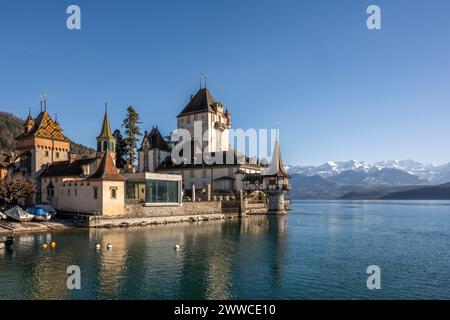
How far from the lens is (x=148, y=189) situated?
57.8 meters

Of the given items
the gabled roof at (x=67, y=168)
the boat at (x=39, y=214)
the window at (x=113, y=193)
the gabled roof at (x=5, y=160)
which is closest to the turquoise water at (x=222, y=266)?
the window at (x=113, y=193)

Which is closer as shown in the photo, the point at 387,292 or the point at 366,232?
the point at 387,292

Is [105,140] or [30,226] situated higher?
[105,140]

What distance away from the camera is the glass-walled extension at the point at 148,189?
57.5 meters

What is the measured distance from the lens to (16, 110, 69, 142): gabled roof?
64750 millimetres

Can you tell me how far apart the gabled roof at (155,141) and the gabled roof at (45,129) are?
26.9 meters

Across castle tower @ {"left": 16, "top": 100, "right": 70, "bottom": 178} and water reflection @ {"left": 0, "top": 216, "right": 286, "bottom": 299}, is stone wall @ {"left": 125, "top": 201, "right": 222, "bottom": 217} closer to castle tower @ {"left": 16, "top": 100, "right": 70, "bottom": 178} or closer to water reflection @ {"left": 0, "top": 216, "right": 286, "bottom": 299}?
water reflection @ {"left": 0, "top": 216, "right": 286, "bottom": 299}

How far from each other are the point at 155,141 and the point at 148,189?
38.6 metres

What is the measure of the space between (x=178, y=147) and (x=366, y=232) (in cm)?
5223

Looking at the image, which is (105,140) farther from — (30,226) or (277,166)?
(277,166)

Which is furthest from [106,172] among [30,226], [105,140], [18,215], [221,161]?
[221,161]
